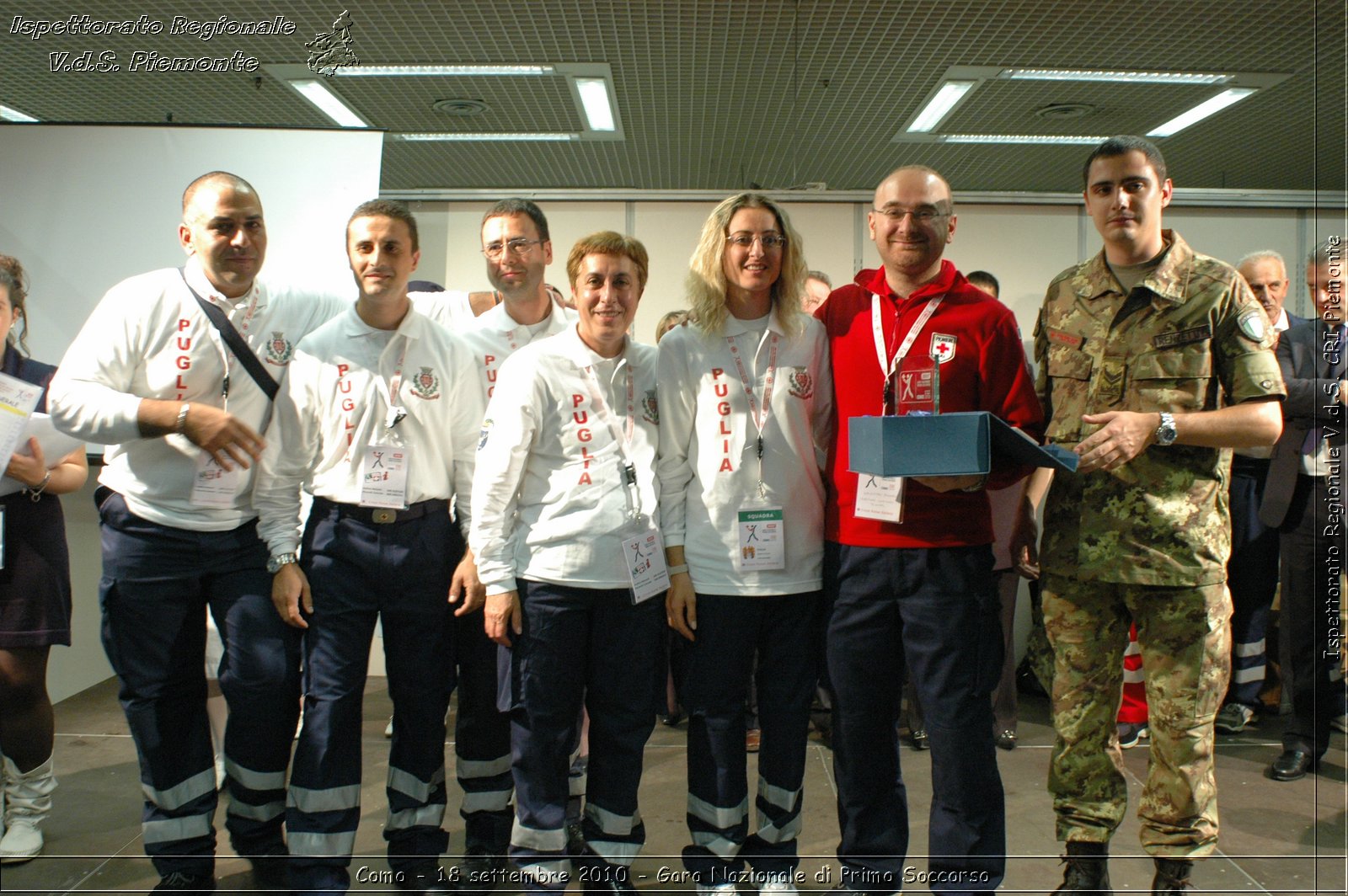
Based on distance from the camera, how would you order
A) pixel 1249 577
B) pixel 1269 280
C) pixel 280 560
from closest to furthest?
1. pixel 280 560
2. pixel 1269 280
3. pixel 1249 577

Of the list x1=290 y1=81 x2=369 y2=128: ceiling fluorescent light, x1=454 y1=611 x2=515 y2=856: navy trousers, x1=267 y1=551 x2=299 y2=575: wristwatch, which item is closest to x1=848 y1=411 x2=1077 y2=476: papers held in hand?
x1=454 y1=611 x2=515 y2=856: navy trousers

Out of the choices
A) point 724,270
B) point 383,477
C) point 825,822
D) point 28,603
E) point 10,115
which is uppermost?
point 10,115

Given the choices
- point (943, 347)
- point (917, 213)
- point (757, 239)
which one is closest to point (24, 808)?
point (757, 239)

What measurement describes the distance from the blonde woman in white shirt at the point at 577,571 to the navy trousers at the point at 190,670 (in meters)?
0.65

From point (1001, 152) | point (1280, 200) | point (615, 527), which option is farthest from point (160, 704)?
point (1001, 152)

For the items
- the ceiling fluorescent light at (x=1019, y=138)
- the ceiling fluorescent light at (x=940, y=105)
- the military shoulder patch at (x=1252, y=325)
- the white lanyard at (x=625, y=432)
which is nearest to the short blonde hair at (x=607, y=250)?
the white lanyard at (x=625, y=432)

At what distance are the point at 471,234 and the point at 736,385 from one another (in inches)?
95.4

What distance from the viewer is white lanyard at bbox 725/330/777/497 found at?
2268mm

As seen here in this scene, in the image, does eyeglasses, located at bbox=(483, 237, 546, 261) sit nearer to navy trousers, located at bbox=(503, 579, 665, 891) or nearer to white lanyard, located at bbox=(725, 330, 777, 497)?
white lanyard, located at bbox=(725, 330, 777, 497)

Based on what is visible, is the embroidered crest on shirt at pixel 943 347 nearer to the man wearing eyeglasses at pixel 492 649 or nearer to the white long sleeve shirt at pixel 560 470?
the white long sleeve shirt at pixel 560 470

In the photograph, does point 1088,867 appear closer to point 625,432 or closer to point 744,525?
point 744,525

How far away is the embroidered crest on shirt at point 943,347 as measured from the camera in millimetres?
2131

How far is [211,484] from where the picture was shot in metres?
2.32

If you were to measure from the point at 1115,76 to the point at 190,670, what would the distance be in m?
6.16
